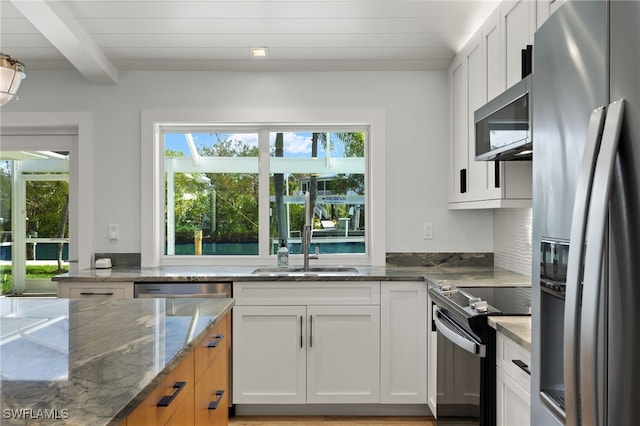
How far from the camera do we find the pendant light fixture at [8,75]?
1.79 metres

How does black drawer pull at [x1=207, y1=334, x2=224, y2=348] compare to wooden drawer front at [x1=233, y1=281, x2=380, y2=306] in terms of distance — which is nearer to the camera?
black drawer pull at [x1=207, y1=334, x2=224, y2=348]

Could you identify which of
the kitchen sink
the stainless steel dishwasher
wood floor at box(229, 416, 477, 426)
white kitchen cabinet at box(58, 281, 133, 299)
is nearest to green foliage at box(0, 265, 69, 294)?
white kitchen cabinet at box(58, 281, 133, 299)

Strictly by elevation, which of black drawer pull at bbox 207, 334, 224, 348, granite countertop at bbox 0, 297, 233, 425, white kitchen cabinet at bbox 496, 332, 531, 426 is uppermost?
granite countertop at bbox 0, 297, 233, 425

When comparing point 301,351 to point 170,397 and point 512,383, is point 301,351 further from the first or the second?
point 170,397

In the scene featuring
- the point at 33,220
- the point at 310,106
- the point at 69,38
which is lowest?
the point at 33,220

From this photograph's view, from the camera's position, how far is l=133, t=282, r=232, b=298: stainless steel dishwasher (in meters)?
2.94

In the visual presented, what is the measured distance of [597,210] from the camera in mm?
778

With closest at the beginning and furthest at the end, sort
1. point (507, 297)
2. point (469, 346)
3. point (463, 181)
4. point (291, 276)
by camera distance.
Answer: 1. point (469, 346)
2. point (507, 297)
3. point (291, 276)
4. point (463, 181)

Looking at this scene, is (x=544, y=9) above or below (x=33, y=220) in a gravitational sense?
above

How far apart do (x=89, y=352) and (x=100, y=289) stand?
6.32ft

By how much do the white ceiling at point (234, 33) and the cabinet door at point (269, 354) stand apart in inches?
65.6

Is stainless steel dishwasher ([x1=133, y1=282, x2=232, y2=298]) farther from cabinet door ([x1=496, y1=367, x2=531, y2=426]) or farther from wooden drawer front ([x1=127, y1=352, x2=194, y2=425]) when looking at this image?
cabinet door ([x1=496, y1=367, x2=531, y2=426])

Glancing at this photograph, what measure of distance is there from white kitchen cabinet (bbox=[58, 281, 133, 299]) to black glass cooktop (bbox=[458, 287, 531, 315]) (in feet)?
6.45

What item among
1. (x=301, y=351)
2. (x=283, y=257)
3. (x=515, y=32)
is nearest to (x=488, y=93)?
(x=515, y=32)
